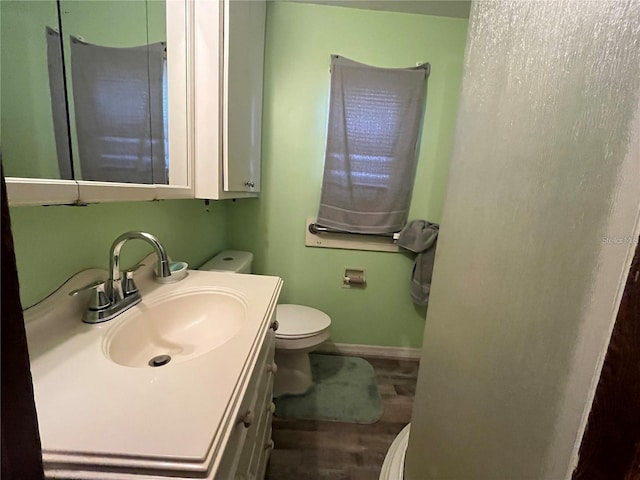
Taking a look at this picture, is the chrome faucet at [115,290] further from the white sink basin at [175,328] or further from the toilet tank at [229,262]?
the toilet tank at [229,262]

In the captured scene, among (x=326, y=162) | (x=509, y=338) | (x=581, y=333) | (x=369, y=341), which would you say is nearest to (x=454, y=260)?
(x=509, y=338)

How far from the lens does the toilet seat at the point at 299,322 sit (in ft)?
4.63

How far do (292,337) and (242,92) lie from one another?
121cm

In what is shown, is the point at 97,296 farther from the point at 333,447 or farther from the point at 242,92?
the point at 333,447

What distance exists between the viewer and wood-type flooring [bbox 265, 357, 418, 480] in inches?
45.1

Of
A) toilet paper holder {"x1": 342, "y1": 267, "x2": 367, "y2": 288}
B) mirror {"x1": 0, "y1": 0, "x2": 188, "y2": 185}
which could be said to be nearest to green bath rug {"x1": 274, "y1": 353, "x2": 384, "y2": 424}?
toilet paper holder {"x1": 342, "y1": 267, "x2": 367, "y2": 288}

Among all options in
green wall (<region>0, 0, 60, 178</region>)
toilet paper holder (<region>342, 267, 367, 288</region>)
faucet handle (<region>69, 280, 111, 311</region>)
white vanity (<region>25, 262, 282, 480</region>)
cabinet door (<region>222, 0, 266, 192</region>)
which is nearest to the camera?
white vanity (<region>25, 262, 282, 480</region>)

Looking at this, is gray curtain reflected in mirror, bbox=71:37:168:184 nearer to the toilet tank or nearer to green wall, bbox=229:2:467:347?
the toilet tank

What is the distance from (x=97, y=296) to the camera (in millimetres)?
663

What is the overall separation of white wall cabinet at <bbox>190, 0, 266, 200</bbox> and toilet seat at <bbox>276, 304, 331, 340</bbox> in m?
0.74

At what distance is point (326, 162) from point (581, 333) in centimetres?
151

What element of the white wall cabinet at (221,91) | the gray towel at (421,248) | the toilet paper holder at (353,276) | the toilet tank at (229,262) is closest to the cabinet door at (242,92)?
the white wall cabinet at (221,91)

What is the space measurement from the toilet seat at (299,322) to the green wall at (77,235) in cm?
63

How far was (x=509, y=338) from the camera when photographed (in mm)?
490
